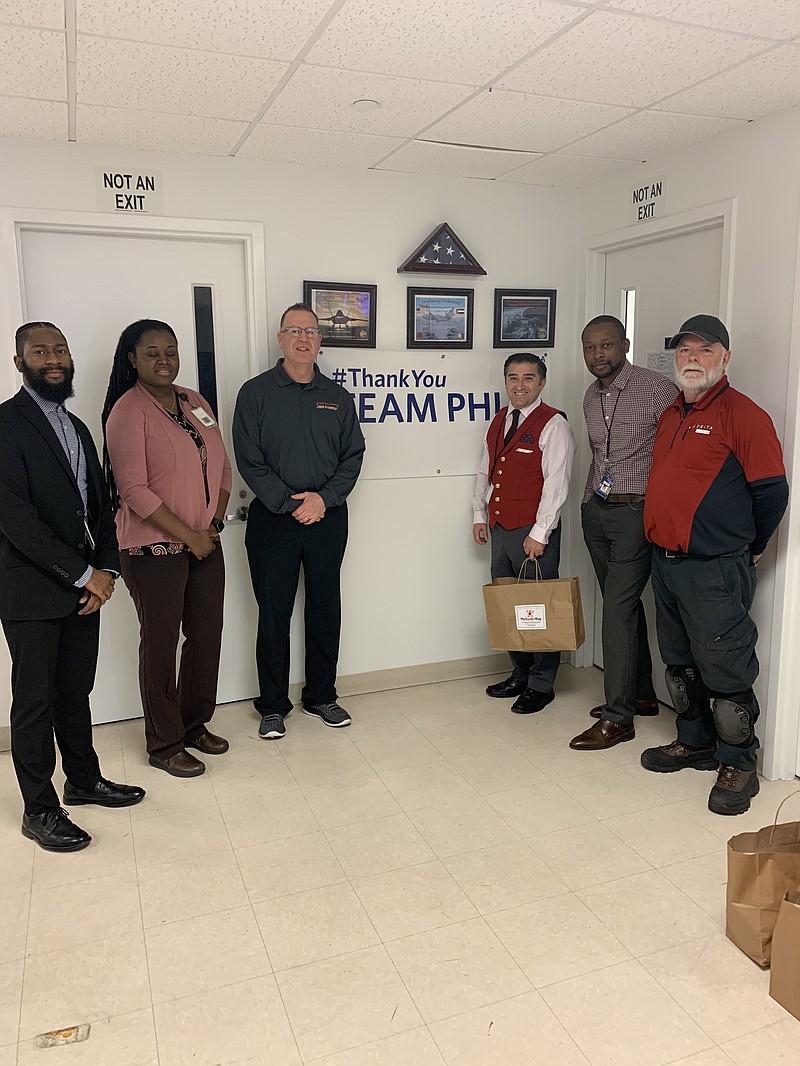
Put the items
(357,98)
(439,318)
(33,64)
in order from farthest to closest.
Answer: (439,318), (357,98), (33,64)

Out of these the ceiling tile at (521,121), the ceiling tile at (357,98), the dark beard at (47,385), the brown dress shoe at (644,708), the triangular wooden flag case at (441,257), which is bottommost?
the brown dress shoe at (644,708)

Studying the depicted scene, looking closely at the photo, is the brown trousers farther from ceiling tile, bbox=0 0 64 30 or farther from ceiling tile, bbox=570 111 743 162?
ceiling tile, bbox=570 111 743 162

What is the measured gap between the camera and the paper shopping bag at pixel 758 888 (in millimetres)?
2061

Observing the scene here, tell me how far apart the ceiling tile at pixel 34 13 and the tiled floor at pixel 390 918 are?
2.39 m

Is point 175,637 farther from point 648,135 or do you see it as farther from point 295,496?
point 648,135

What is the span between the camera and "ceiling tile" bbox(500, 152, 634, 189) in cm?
356

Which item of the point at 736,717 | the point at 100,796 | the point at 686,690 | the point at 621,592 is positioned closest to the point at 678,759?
the point at 686,690

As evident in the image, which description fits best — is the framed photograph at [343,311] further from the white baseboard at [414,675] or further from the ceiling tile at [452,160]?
the white baseboard at [414,675]

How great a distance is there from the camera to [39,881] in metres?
2.49

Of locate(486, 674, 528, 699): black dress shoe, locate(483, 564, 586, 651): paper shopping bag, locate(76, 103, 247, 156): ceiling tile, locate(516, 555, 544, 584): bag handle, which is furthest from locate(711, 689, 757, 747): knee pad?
locate(76, 103, 247, 156): ceiling tile

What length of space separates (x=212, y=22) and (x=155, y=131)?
1014 mm

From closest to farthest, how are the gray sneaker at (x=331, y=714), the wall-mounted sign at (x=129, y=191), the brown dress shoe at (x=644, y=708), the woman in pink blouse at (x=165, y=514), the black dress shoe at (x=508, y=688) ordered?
1. the woman in pink blouse at (x=165, y=514)
2. the wall-mounted sign at (x=129, y=191)
3. the gray sneaker at (x=331, y=714)
4. the brown dress shoe at (x=644, y=708)
5. the black dress shoe at (x=508, y=688)

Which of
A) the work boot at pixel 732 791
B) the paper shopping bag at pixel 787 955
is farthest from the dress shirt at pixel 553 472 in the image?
the paper shopping bag at pixel 787 955

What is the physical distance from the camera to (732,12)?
2135 mm
